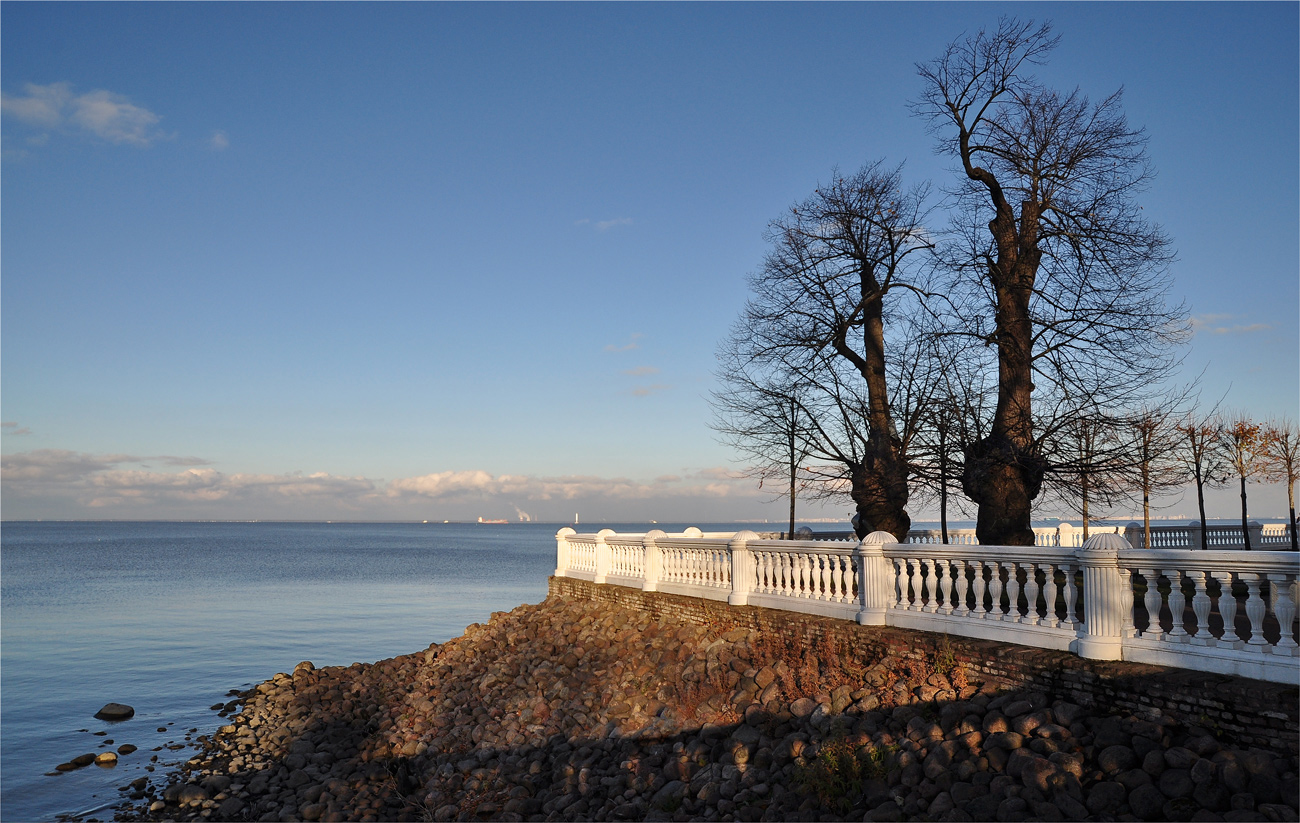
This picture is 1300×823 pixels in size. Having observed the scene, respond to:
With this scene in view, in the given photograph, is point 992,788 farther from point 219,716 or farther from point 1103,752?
point 219,716

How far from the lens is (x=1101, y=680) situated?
325 inches

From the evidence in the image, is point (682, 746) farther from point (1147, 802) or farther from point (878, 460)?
point (878, 460)

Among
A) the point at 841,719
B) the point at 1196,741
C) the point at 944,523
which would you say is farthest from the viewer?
the point at 944,523

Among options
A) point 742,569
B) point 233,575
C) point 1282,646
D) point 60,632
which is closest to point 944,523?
point 742,569

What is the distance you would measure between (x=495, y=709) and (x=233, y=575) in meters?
62.0

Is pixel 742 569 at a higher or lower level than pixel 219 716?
higher

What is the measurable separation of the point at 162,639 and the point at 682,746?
103 feet

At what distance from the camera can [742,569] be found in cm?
1478

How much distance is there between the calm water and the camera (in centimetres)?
1938

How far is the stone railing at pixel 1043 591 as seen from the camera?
7500 millimetres

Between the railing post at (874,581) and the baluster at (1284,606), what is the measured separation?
4856 mm

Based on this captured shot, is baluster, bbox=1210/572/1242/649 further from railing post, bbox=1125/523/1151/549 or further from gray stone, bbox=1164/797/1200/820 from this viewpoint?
railing post, bbox=1125/523/1151/549

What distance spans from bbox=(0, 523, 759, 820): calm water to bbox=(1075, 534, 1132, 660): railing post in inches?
663

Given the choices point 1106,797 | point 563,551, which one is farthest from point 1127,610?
point 563,551
